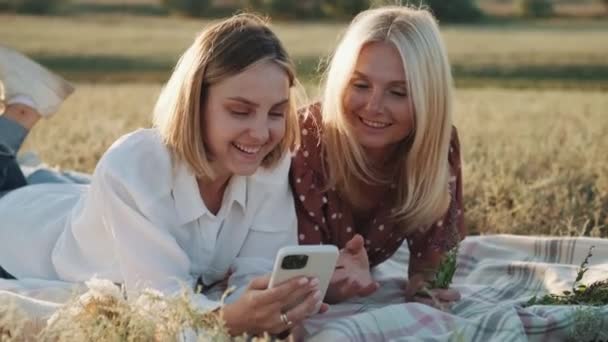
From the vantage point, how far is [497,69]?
22.2 metres

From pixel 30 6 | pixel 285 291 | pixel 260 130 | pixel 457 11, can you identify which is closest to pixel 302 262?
pixel 285 291

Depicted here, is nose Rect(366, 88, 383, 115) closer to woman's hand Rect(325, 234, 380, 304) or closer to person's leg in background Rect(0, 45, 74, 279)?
woman's hand Rect(325, 234, 380, 304)

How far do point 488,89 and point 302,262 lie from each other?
14275 millimetres

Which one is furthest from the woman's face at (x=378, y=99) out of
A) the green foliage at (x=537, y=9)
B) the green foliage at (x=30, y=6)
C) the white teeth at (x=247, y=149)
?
the green foliage at (x=537, y=9)

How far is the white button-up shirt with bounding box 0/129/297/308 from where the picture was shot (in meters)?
4.11

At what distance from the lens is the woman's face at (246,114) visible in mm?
4055

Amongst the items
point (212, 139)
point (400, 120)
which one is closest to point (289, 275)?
point (212, 139)

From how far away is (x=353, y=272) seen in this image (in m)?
4.38

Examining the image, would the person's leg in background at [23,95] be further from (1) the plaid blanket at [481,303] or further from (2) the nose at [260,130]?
(2) the nose at [260,130]

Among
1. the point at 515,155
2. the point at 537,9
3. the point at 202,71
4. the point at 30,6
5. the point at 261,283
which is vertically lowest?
the point at 537,9

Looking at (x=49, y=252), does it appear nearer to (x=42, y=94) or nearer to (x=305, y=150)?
(x=305, y=150)

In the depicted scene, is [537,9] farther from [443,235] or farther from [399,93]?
[399,93]

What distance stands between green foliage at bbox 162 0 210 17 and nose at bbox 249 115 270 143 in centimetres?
3988

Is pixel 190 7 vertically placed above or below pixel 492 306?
below
